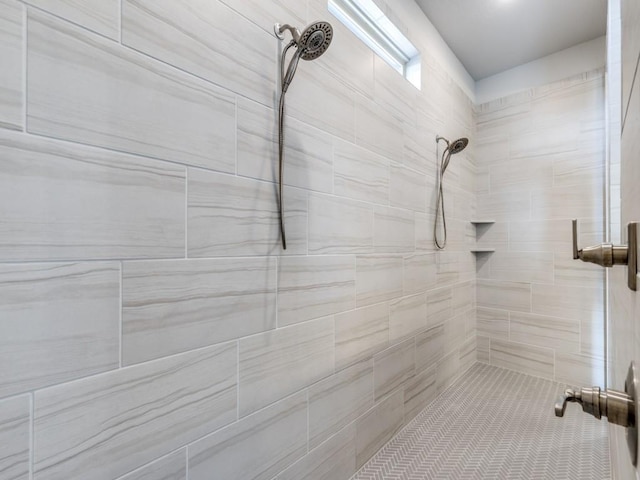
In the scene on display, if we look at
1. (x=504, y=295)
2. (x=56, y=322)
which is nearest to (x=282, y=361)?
(x=56, y=322)

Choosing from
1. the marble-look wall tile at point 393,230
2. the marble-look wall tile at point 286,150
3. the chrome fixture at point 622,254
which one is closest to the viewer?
the chrome fixture at point 622,254

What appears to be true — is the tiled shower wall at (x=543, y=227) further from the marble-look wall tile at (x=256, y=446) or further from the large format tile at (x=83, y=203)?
the large format tile at (x=83, y=203)

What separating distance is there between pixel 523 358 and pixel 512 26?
2259mm

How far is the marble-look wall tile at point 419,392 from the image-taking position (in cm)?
170

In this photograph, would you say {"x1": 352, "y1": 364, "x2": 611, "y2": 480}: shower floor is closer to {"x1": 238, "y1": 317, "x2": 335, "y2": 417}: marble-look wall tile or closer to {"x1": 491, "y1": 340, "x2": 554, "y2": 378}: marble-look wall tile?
{"x1": 491, "y1": 340, "x2": 554, "y2": 378}: marble-look wall tile

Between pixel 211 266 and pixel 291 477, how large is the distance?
77 centimetres

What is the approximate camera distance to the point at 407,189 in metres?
1.73

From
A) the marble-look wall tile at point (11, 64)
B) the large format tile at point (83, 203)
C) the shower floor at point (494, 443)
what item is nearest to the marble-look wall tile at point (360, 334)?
the shower floor at point (494, 443)

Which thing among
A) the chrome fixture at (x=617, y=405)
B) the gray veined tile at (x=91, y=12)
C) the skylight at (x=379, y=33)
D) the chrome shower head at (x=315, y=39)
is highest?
the skylight at (x=379, y=33)

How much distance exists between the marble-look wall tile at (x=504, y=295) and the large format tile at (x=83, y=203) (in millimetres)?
2430

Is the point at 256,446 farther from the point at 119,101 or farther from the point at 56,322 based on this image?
the point at 119,101

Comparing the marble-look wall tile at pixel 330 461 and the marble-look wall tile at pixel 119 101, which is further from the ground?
the marble-look wall tile at pixel 119 101

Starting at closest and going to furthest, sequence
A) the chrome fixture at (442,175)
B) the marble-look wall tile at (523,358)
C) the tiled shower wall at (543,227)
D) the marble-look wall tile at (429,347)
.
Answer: the marble-look wall tile at (429,347) < the chrome fixture at (442,175) < the tiled shower wall at (543,227) < the marble-look wall tile at (523,358)

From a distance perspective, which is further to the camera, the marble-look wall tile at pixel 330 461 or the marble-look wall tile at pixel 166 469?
the marble-look wall tile at pixel 330 461
